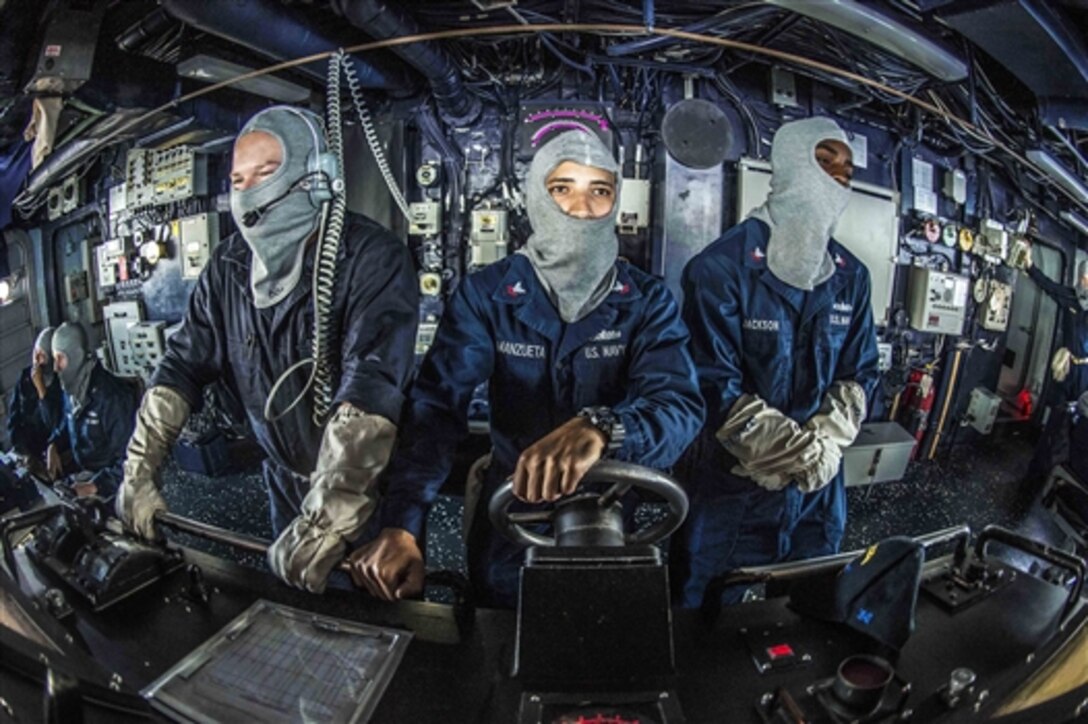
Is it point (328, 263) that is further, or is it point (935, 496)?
point (935, 496)

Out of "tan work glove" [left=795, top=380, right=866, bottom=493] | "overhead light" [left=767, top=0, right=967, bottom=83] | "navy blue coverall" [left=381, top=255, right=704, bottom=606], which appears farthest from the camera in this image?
"tan work glove" [left=795, top=380, right=866, bottom=493]

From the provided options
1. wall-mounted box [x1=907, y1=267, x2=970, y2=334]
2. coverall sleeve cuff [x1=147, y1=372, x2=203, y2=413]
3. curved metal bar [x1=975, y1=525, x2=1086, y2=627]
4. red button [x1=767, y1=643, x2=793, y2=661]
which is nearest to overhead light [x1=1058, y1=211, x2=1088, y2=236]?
wall-mounted box [x1=907, y1=267, x2=970, y2=334]

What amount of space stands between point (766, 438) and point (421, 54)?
1210mm

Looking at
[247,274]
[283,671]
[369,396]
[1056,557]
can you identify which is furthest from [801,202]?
[283,671]

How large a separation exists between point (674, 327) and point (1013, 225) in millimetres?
924

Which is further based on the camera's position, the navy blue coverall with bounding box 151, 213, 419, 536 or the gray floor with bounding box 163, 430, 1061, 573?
the gray floor with bounding box 163, 430, 1061, 573

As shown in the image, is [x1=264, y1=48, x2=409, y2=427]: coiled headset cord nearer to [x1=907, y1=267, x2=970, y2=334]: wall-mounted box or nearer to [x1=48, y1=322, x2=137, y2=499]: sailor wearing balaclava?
[x1=48, y1=322, x2=137, y2=499]: sailor wearing balaclava

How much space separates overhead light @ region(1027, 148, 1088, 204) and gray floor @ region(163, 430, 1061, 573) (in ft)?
2.06

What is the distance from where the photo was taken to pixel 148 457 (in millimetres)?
1119

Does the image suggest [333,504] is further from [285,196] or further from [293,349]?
[285,196]

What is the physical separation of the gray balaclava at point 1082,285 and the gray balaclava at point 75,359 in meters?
2.45

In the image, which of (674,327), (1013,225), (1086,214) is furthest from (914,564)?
(1086,214)

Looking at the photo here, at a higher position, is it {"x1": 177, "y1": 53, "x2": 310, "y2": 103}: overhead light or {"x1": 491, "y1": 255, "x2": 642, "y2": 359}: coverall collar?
{"x1": 177, "y1": 53, "x2": 310, "y2": 103}: overhead light

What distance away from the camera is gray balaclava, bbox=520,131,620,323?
1.00 metres
